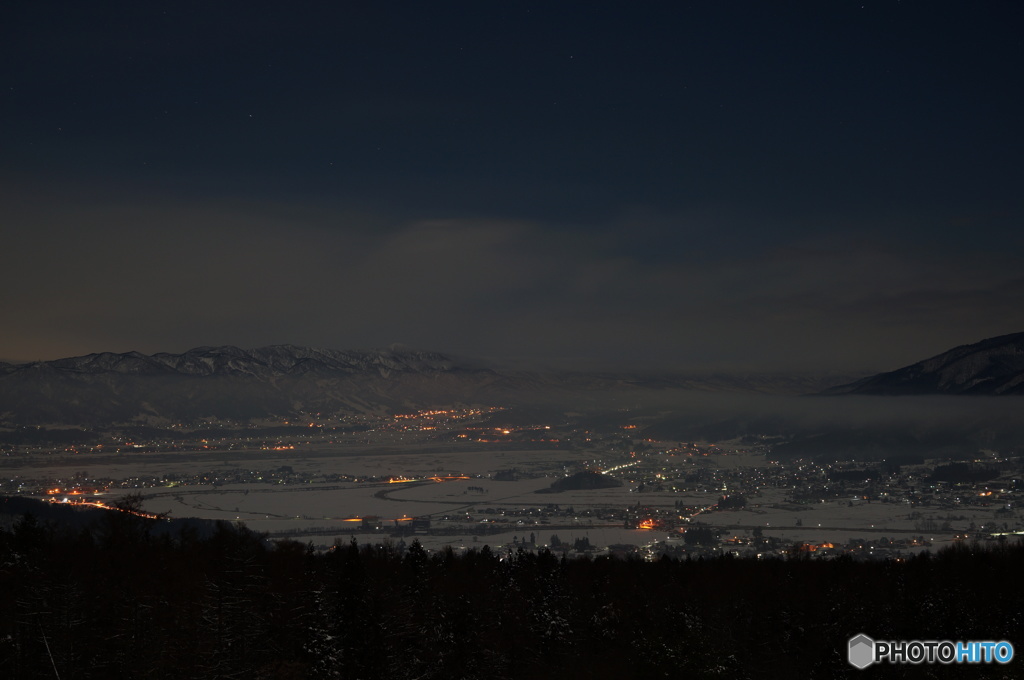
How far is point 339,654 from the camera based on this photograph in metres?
26.1

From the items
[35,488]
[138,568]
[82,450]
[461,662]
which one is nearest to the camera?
[461,662]

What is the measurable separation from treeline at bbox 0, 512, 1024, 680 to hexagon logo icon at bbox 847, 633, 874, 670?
58 centimetres

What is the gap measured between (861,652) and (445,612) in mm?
14233

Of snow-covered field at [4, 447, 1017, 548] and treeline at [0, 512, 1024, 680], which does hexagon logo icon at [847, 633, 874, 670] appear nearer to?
treeline at [0, 512, 1024, 680]

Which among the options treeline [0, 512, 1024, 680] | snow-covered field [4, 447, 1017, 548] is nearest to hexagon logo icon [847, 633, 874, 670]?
treeline [0, 512, 1024, 680]

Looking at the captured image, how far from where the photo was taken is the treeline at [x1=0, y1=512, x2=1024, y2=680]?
1008 inches

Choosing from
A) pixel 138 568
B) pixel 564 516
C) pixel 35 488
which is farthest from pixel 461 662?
pixel 35 488

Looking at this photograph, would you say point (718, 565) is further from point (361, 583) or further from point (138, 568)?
point (138, 568)

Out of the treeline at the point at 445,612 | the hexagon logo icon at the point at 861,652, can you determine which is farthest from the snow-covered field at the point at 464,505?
the hexagon logo icon at the point at 861,652

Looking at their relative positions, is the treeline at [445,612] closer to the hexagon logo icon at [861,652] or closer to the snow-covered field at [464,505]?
the hexagon logo icon at [861,652]

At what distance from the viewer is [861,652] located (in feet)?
93.6

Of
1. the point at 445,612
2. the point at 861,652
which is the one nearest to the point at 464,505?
the point at 445,612

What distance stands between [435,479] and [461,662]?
12569 cm

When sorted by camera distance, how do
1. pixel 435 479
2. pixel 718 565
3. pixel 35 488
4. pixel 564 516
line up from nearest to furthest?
pixel 718 565, pixel 564 516, pixel 35 488, pixel 435 479
